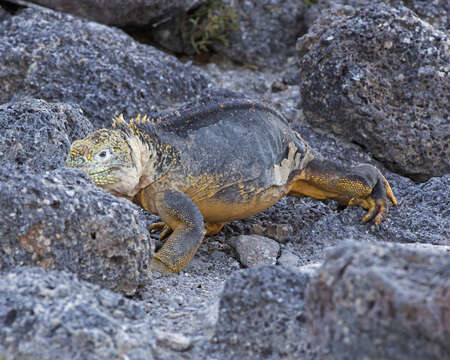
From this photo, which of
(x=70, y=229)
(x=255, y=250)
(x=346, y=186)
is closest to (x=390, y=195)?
(x=346, y=186)

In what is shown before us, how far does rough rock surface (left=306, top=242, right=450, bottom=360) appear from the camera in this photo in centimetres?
197

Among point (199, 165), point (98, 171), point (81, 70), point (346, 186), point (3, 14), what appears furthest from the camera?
point (3, 14)

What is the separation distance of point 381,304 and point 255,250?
8.97 ft

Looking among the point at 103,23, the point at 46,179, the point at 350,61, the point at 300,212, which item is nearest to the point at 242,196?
the point at 300,212

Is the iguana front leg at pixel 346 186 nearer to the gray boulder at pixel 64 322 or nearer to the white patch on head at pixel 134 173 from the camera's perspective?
the white patch on head at pixel 134 173

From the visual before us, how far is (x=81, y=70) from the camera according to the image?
6.11 metres

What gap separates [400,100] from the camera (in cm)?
594

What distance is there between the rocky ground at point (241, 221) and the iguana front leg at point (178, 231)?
0.12m

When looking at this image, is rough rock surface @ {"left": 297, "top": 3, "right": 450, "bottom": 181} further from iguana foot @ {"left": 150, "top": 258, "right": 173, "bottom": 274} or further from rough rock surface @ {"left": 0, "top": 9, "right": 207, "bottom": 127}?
iguana foot @ {"left": 150, "top": 258, "right": 173, "bottom": 274}

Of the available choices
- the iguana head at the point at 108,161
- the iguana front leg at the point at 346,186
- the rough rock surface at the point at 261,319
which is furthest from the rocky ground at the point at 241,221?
the iguana head at the point at 108,161

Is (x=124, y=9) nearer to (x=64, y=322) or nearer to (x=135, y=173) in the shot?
(x=135, y=173)

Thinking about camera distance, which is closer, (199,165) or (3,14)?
(199,165)

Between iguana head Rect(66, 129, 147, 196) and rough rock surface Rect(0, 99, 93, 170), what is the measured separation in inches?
18.8

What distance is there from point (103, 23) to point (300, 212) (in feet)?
11.4
